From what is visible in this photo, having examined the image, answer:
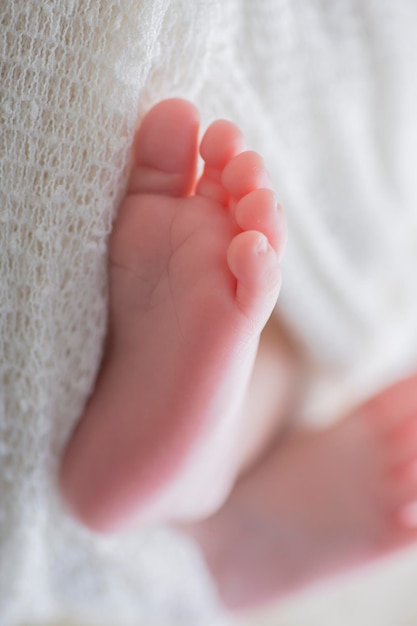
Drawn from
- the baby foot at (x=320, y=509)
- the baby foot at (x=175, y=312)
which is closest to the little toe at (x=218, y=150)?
the baby foot at (x=175, y=312)

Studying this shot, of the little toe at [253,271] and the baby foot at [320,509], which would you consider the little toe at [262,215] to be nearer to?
the little toe at [253,271]

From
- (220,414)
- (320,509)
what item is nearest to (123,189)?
(220,414)

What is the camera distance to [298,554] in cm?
70

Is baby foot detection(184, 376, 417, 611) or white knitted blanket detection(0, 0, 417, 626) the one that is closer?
white knitted blanket detection(0, 0, 417, 626)

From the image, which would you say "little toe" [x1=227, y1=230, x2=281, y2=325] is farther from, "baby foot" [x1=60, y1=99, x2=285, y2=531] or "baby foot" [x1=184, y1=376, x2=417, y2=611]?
"baby foot" [x1=184, y1=376, x2=417, y2=611]

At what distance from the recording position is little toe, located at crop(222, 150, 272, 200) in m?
0.42

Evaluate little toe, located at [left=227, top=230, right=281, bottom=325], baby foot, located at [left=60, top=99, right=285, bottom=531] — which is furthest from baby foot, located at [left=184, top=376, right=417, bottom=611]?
little toe, located at [left=227, top=230, right=281, bottom=325]

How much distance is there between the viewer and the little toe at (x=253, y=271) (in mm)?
391

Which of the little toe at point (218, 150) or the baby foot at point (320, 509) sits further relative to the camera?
the baby foot at point (320, 509)

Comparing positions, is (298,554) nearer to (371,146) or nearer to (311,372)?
(311,372)

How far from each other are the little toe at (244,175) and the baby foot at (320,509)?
33 cm

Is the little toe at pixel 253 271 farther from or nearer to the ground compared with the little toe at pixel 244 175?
nearer to the ground

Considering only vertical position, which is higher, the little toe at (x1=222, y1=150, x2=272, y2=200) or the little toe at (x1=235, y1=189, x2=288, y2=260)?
the little toe at (x1=222, y1=150, x2=272, y2=200)

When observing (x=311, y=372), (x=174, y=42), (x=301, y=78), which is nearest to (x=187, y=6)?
(x=174, y=42)
